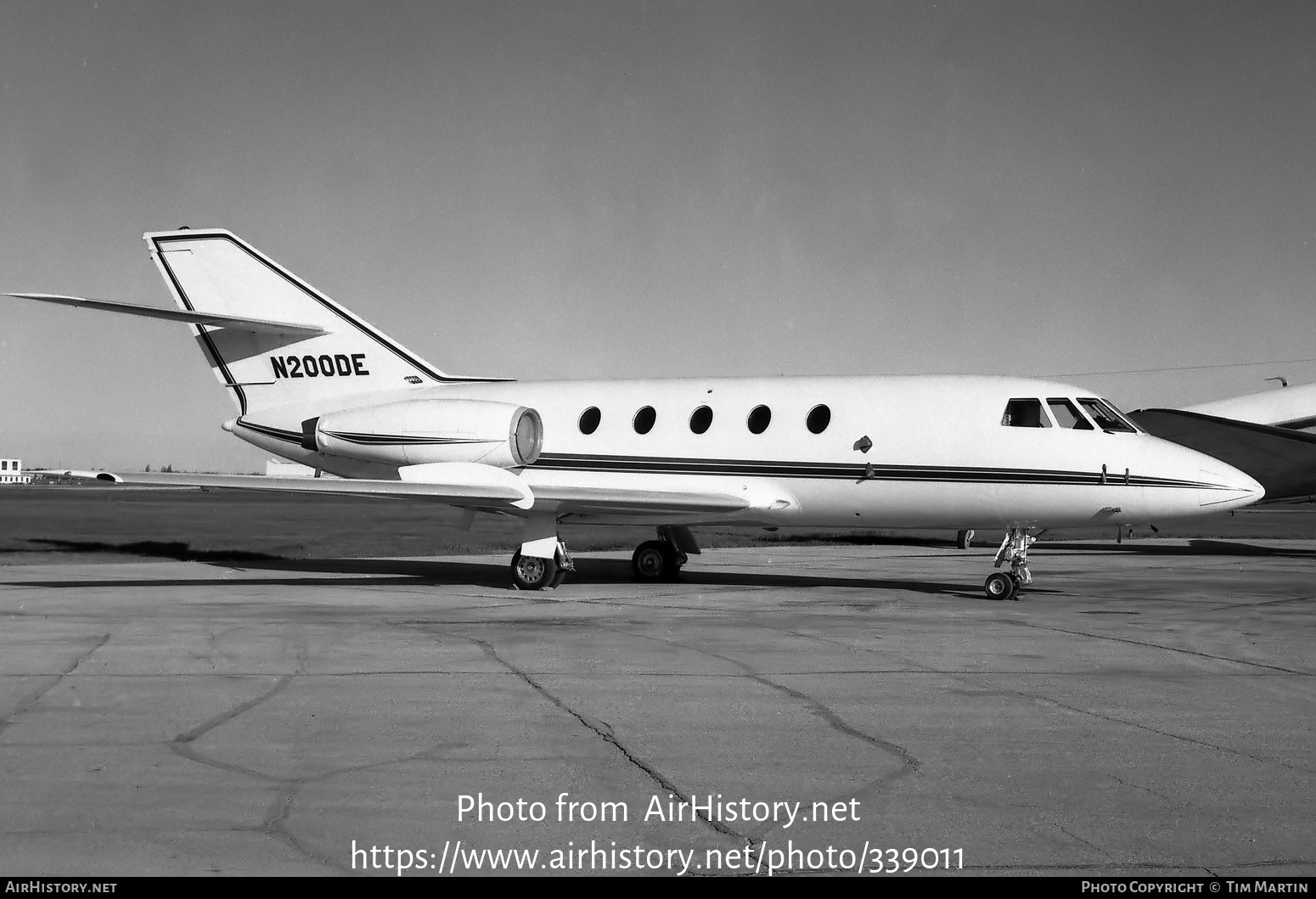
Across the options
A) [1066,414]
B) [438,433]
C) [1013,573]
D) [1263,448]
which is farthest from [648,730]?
[1263,448]

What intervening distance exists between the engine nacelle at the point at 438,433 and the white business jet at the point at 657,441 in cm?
3

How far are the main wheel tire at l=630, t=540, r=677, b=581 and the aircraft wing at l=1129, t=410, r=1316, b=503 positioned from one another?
16.1 metres

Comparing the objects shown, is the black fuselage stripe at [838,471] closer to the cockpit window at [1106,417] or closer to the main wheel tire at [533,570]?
the cockpit window at [1106,417]

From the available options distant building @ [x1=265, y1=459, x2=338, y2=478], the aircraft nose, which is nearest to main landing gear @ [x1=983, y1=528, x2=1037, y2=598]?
the aircraft nose

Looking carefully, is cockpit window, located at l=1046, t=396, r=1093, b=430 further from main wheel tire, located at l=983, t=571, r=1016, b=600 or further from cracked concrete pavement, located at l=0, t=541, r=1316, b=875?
cracked concrete pavement, located at l=0, t=541, r=1316, b=875

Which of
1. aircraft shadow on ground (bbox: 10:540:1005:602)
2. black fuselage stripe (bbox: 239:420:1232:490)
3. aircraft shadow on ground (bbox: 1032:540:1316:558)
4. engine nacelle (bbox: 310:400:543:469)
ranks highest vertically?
engine nacelle (bbox: 310:400:543:469)

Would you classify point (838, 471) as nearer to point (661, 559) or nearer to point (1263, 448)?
point (661, 559)

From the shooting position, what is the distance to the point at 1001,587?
1535 cm

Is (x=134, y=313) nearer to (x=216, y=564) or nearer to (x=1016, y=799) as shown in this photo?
(x=216, y=564)

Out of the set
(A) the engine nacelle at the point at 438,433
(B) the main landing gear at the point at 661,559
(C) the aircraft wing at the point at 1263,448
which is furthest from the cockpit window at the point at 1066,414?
(C) the aircraft wing at the point at 1263,448

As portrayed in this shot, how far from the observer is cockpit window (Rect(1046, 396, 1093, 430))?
1541 centimetres

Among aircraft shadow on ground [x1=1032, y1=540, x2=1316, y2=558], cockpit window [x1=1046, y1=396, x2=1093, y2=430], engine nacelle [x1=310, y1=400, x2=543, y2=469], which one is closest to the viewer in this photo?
cockpit window [x1=1046, y1=396, x2=1093, y2=430]

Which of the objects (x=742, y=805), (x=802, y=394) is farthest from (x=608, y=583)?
(x=742, y=805)
